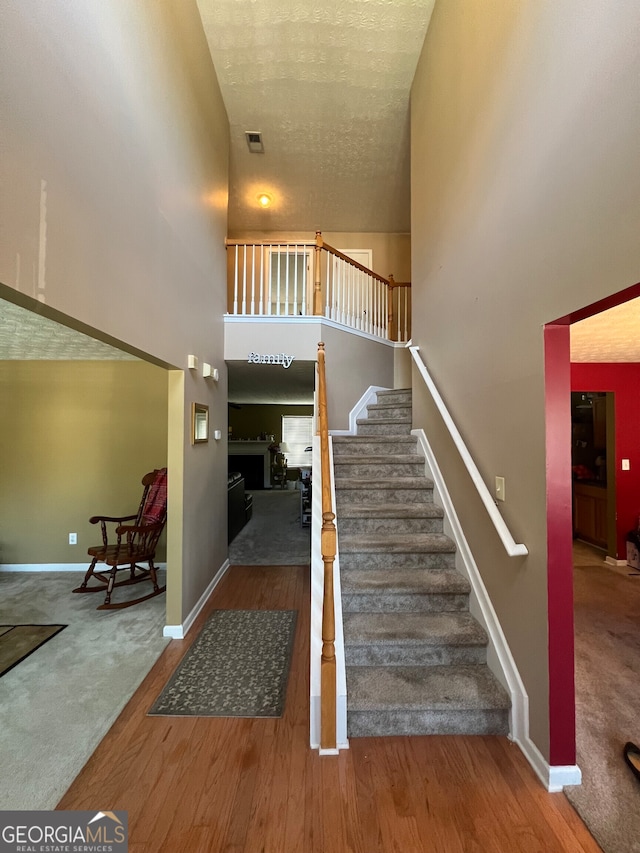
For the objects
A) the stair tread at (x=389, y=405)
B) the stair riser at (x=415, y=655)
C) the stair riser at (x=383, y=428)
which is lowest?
the stair riser at (x=415, y=655)

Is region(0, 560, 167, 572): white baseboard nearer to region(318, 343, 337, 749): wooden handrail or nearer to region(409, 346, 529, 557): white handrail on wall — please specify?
region(318, 343, 337, 749): wooden handrail

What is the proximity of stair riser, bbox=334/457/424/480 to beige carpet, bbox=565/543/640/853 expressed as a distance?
66.8 inches

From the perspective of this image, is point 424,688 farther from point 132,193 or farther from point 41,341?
point 41,341

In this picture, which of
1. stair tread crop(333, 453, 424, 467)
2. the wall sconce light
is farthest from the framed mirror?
stair tread crop(333, 453, 424, 467)

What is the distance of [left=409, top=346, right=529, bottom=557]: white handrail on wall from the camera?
5.59 ft

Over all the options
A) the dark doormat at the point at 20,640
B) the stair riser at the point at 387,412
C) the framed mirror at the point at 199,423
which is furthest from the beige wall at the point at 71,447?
Answer: the stair riser at the point at 387,412

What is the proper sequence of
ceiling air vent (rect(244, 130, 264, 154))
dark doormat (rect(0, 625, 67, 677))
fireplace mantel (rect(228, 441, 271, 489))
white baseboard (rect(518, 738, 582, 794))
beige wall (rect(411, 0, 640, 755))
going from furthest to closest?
fireplace mantel (rect(228, 441, 271, 489)) → ceiling air vent (rect(244, 130, 264, 154)) → dark doormat (rect(0, 625, 67, 677)) → white baseboard (rect(518, 738, 582, 794)) → beige wall (rect(411, 0, 640, 755))

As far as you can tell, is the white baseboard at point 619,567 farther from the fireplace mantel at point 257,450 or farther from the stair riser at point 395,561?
the fireplace mantel at point 257,450

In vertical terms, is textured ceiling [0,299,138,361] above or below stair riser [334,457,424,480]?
above

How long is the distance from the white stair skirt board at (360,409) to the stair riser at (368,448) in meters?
0.77

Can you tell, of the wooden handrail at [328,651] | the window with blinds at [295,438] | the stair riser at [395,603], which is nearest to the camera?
the wooden handrail at [328,651]

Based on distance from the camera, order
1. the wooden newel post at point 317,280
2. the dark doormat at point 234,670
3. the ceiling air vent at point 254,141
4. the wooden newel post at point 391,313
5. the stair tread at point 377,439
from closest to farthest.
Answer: the dark doormat at point 234,670
the stair tread at point 377,439
the wooden newel post at point 317,280
the ceiling air vent at point 254,141
the wooden newel post at point 391,313

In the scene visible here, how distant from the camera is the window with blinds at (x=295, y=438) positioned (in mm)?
11477

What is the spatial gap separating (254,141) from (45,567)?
5.78 metres
